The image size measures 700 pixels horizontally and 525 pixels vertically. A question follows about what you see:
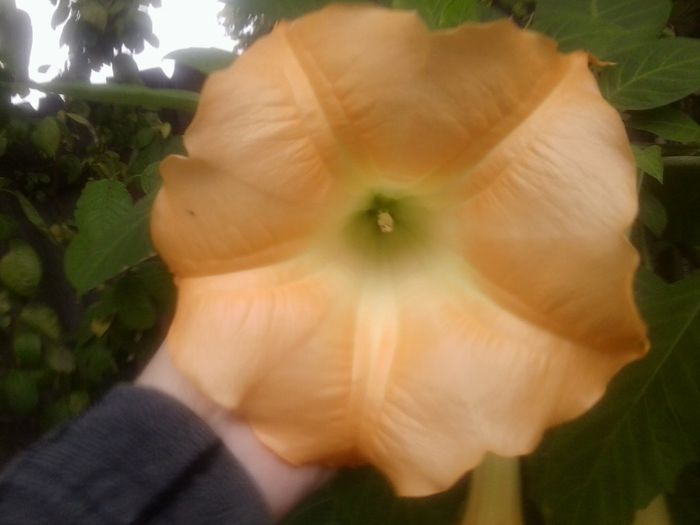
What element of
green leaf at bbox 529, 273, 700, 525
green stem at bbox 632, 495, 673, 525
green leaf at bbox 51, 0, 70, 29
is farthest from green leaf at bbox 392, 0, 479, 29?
green leaf at bbox 51, 0, 70, 29

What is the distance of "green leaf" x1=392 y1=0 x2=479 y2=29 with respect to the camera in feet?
1.65

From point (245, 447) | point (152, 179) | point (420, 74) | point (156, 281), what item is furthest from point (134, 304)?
point (420, 74)

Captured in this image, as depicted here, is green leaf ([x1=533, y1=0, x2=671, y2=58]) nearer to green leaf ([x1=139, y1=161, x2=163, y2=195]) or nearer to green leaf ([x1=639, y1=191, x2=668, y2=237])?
green leaf ([x1=639, y1=191, x2=668, y2=237])

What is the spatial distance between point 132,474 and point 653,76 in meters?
0.41

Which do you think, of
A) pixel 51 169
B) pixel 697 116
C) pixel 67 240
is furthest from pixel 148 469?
pixel 51 169

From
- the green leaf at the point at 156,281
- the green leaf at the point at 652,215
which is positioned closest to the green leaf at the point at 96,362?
the green leaf at the point at 156,281

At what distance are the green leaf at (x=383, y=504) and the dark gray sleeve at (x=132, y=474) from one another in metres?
0.05

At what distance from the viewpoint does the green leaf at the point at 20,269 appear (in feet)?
3.93

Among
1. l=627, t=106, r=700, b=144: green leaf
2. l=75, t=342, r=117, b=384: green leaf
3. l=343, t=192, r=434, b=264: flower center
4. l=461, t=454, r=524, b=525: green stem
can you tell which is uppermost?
l=343, t=192, r=434, b=264: flower center

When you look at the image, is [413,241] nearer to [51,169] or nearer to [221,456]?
[221,456]

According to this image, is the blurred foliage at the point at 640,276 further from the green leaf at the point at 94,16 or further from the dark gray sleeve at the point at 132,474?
the green leaf at the point at 94,16

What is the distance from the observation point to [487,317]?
47cm

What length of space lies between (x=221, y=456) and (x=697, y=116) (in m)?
0.56

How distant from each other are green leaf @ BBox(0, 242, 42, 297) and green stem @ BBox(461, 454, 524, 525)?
862 millimetres
